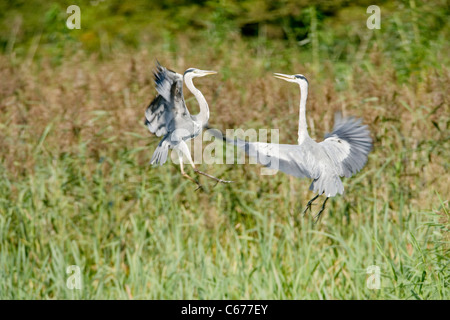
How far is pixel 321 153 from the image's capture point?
1077 mm

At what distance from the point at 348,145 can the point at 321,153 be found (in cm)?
5

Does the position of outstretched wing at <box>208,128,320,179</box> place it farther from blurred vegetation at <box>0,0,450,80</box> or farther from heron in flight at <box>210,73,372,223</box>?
blurred vegetation at <box>0,0,450,80</box>

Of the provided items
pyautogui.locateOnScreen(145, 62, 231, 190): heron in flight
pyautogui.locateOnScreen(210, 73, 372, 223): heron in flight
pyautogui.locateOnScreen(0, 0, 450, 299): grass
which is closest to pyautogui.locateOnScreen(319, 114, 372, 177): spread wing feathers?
pyautogui.locateOnScreen(210, 73, 372, 223): heron in flight

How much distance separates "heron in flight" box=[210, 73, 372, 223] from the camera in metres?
0.97

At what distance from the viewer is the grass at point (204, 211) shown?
2.84 metres

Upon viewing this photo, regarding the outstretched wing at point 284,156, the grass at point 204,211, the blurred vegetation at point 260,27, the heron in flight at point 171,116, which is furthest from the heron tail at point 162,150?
the grass at point 204,211

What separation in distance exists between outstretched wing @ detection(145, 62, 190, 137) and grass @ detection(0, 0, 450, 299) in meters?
1.23

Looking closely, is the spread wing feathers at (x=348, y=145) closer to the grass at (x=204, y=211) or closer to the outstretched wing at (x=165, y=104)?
the outstretched wing at (x=165, y=104)

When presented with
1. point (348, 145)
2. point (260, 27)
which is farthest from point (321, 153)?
point (260, 27)

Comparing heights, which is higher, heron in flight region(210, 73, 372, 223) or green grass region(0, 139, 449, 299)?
heron in flight region(210, 73, 372, 223)

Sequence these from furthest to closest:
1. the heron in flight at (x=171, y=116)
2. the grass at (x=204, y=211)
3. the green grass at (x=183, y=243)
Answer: the green grass at (x=183, y=243) → the grass at (x=204, y=211) → the heron in flight at (x=171, y=116)

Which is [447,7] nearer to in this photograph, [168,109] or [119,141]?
[119,141]

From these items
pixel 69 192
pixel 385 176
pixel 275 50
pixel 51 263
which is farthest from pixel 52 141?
pixel 385 176
